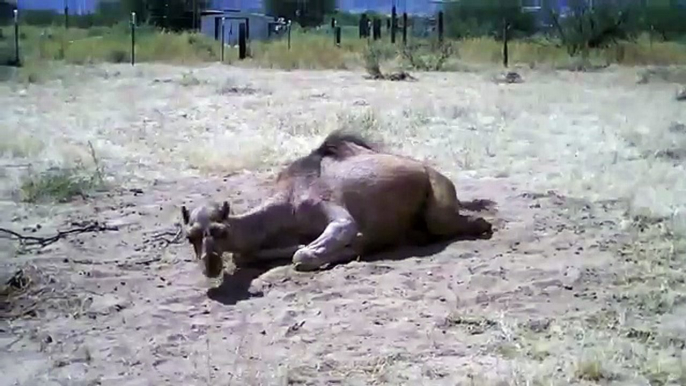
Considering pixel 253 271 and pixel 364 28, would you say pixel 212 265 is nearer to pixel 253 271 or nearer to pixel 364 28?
pixel 253 271

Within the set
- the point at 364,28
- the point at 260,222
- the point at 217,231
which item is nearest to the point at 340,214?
the point at 260,222

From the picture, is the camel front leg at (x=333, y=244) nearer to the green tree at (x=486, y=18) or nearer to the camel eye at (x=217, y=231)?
the camel eye at (x=217, y=231)

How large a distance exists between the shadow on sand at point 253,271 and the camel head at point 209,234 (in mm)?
118

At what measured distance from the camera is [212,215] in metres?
6.69

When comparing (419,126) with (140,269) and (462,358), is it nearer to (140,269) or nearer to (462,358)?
(140,269)

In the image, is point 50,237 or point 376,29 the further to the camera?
point 376,29

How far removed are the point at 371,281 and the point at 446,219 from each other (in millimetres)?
1221

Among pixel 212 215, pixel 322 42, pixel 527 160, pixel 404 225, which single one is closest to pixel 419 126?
pixel 527 160

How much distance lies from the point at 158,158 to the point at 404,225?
160 inches

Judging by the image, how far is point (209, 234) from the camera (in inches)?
254

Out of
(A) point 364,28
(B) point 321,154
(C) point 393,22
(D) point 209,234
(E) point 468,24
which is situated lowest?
(D) point 209,234

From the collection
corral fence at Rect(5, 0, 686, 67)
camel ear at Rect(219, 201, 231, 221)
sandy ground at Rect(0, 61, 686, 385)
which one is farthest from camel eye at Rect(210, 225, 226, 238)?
corral fence at Rect(5, 0, 686, 67)

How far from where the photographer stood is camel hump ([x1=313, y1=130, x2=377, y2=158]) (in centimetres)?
751

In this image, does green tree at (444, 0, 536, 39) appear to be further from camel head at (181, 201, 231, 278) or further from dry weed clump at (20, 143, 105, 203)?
camel head at (181, 201, 231, 278)
